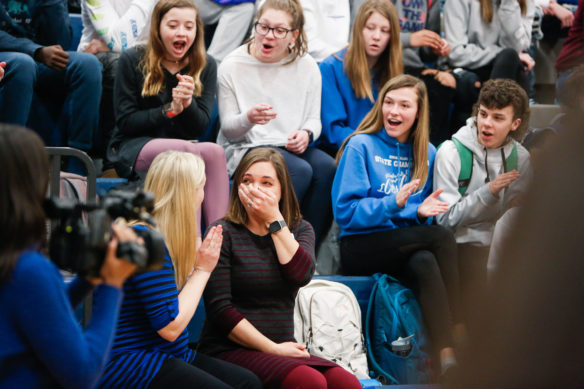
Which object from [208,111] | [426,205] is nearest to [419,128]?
[426,205]

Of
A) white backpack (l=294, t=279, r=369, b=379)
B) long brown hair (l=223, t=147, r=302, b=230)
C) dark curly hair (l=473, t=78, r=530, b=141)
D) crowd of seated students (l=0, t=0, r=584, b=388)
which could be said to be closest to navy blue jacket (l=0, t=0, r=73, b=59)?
crowd of seated students (l=0, t=0, r=584, b=388)

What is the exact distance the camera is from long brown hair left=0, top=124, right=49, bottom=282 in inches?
50.3

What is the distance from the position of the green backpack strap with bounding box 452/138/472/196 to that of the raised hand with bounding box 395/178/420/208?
509 millimetres

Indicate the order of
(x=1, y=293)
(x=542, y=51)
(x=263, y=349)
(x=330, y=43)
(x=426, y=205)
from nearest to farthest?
(x=1, y=293)
(x=263, y=349)
(x=426, y=205)
(x=330, y=43)
(x=542, y=51)

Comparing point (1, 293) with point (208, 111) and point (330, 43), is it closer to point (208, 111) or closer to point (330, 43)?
point (208, 111)

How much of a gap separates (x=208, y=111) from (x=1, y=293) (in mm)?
2262

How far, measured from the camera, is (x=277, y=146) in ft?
11.9

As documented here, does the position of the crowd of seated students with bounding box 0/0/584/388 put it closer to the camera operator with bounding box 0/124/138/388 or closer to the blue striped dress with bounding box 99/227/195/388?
the blue striped dress with bounding box 99/227/195/388

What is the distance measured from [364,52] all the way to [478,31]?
104 centimetres

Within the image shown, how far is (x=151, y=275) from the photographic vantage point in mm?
2027

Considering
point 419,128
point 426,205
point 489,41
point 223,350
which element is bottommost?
point 223,350

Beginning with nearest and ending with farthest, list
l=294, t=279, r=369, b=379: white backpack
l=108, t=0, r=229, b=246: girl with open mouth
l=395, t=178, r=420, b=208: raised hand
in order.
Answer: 1. l=294, t=279, r=369, b=379: white backpack
2. l=395, t=178, r=420, b=208: raised hand
3. l=108, t=0, r=229, b=246: girl with open mouth

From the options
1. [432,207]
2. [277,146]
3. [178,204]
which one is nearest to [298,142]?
[277,146]

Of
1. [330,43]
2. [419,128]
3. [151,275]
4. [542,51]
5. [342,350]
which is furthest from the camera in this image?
[542,51]
